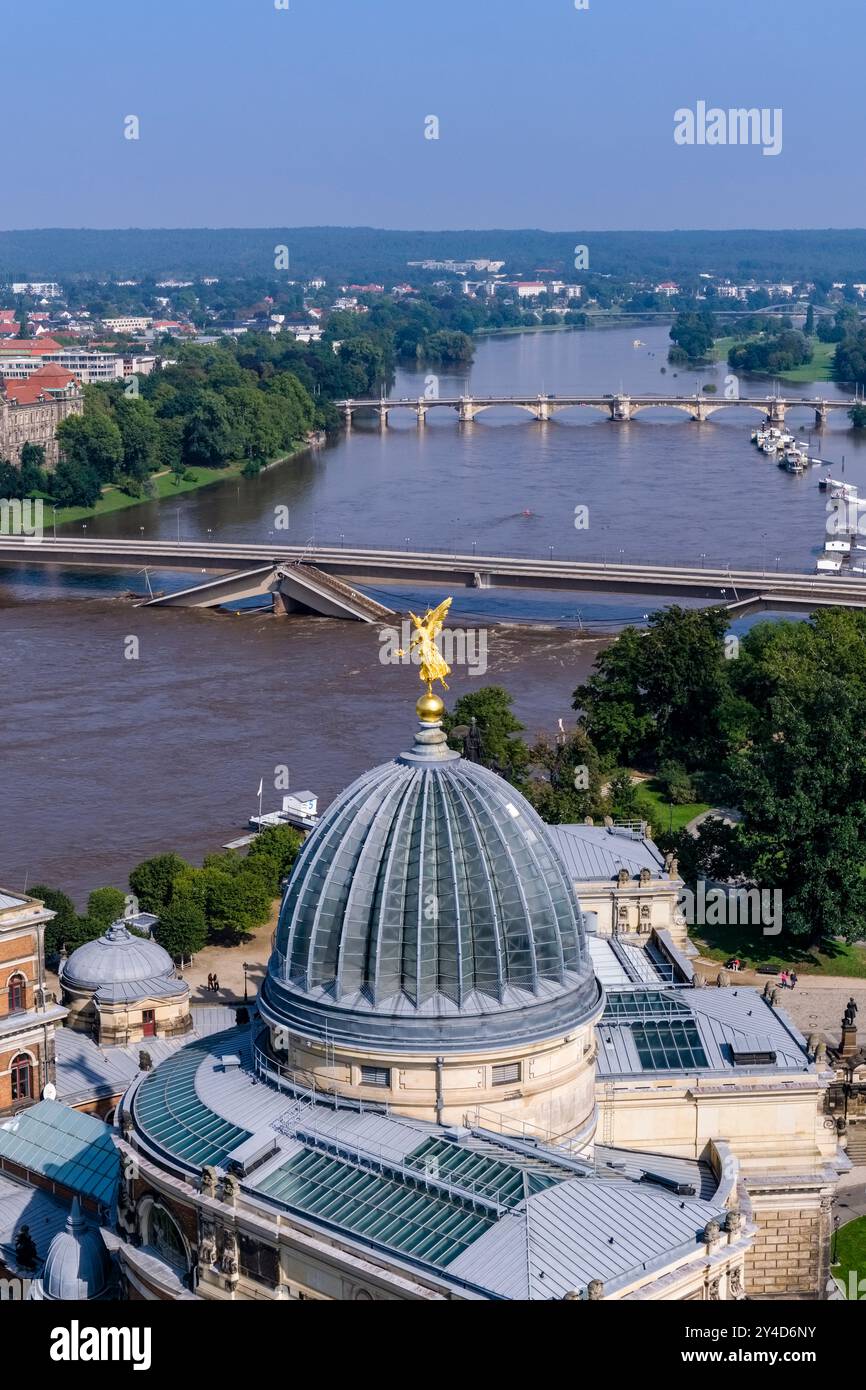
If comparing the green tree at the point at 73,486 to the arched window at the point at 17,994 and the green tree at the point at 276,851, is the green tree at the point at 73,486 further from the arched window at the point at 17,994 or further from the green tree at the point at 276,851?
the arched window at the point at 17,994

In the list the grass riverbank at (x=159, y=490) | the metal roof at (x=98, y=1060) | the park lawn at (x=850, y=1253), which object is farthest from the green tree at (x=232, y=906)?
the grass riverbank at (x=159, y=490)

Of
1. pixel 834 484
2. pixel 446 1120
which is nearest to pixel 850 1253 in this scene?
pixel 446 1120

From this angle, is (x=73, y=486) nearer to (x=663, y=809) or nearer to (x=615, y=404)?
(x=615, y=404)

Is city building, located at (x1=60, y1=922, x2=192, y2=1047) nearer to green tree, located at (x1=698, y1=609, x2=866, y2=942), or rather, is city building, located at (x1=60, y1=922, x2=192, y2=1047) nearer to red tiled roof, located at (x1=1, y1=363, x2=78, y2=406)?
green tree, located at (x1=698, y1=609, x2=866, y2=942)

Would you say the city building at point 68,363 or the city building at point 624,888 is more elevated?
the city building at point 68,363
